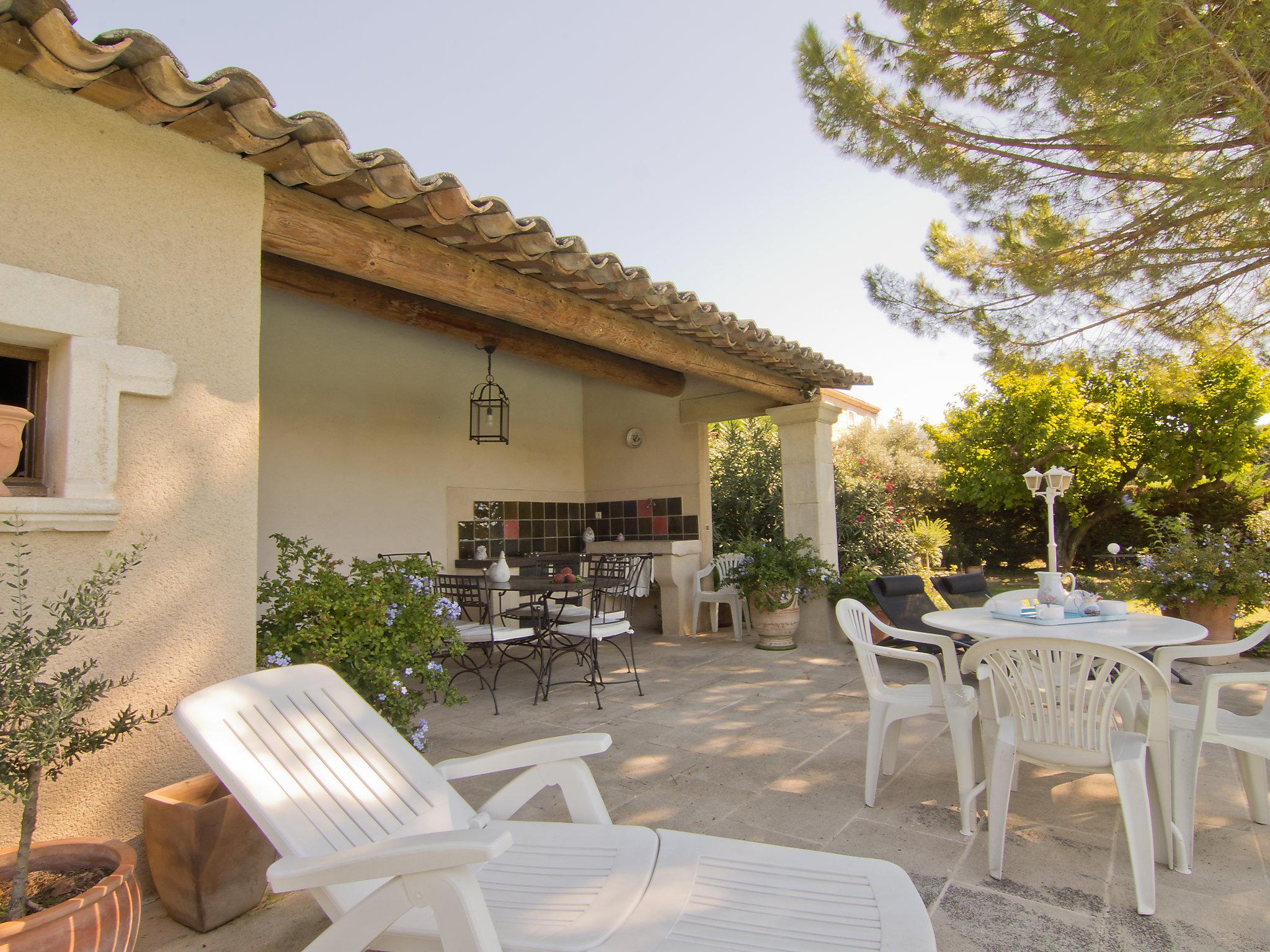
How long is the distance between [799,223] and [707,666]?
15.1 ft

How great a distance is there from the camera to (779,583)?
6160mm

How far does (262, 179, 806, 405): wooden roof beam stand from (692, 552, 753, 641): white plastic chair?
2719 mm

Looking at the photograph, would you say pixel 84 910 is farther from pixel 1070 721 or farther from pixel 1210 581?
pixel 1210 581

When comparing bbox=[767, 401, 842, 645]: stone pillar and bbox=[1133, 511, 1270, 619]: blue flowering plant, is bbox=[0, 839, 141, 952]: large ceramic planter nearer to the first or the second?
bbox=[767, 401, 842, 645]: stone pillar

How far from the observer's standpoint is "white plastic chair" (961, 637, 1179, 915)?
7.11ft

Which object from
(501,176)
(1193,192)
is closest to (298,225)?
(1193,192)

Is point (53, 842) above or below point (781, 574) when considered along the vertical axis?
below

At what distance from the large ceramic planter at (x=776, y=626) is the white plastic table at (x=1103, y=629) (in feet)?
9.26

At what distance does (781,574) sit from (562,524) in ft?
8.58

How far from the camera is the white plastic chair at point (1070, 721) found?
2168 millimetres

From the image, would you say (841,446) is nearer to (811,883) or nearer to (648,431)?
(648,431)

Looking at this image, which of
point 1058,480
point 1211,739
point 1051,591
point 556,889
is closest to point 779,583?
point 1058,480

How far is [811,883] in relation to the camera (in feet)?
5.05

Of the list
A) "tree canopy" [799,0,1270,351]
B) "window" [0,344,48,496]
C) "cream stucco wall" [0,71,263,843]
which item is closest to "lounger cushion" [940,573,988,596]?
"tree canopy" [799,0,1270,351]
